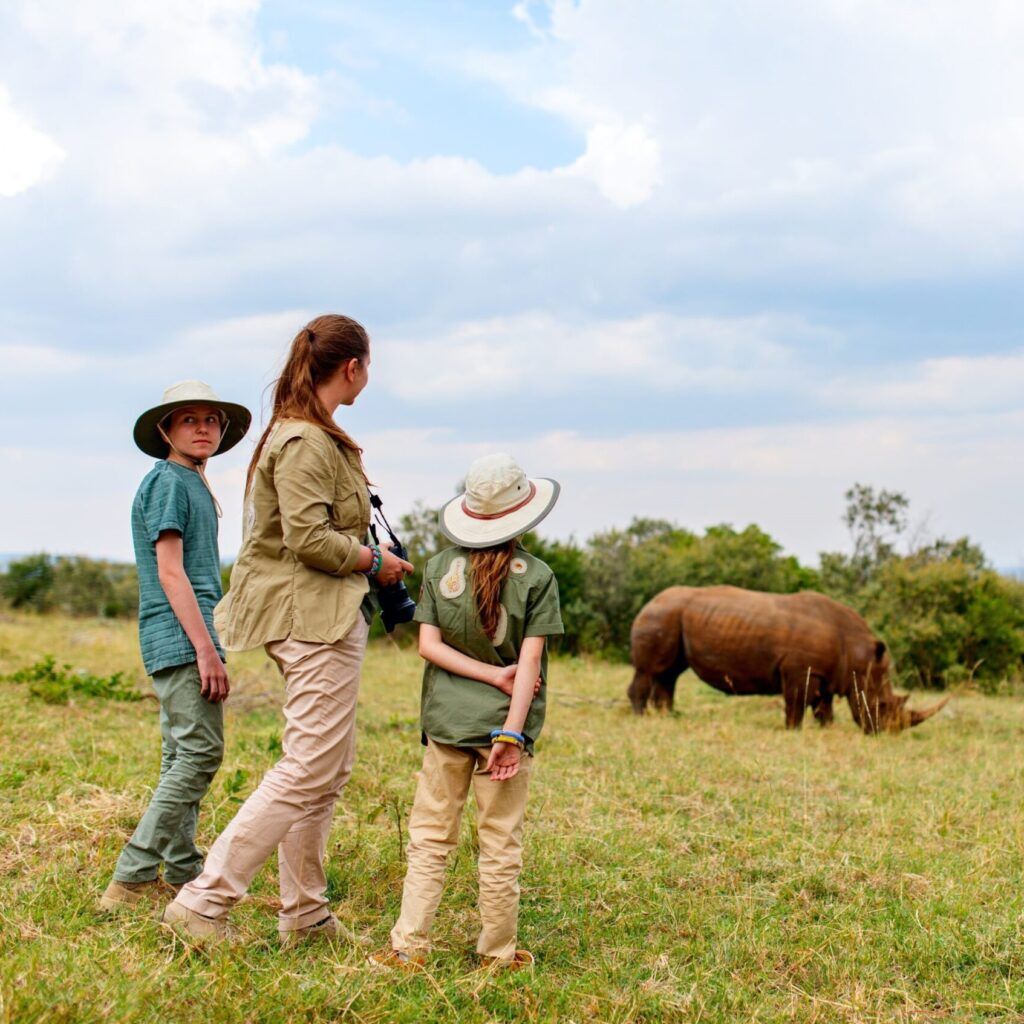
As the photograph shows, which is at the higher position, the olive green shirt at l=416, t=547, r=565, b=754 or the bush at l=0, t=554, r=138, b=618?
the olive green shirt at l=416, t=547, r=565, b=754

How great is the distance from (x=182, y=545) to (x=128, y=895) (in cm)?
137

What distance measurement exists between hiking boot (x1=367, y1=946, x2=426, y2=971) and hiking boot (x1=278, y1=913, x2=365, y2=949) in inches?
9.1

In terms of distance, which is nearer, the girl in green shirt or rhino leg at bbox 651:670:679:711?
the girl in green shirt

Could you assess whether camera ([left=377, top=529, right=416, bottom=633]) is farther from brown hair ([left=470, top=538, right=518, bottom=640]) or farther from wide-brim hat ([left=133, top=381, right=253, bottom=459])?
wide-brim hat ([left=133, top=381, right=253, bottom=459])

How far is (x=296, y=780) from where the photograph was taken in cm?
397

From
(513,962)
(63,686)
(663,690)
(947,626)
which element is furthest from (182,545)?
(947,626)

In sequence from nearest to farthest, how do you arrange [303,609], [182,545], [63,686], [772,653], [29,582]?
[303,609] → [182,545] → [63,686] → [772,653] → [29,582]

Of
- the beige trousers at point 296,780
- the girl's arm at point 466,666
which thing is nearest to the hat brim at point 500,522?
the girl's arm at point 466,666

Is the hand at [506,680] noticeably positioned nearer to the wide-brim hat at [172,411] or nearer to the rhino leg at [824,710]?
the wide-brim hat at [172,411]

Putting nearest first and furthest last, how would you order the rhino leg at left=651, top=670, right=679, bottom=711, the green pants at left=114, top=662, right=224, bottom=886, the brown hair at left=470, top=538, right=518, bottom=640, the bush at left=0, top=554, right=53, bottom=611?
1. the brown hair at left=470, top=538, right=518, bottom=640
2. the green pants at left=114, top=662, right=224, bottom=886
3. the rhino leg at left=651, top=670, right=679, bottom=711
4. the bush at left=0, top=554, right=53, bottom=611

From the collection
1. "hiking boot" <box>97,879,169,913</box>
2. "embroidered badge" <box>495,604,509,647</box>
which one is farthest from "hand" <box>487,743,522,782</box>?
"hiking boot" <box>97,879,169,913</box>

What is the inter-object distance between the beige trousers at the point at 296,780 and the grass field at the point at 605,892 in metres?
0.23

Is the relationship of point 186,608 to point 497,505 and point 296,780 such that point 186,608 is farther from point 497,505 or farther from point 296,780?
point 497,505

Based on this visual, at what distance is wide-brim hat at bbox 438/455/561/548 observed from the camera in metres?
4.07
